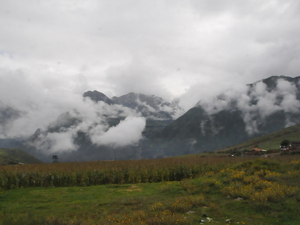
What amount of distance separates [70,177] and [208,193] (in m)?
15.6

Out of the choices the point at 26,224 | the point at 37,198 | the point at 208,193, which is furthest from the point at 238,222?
the point at 37,198

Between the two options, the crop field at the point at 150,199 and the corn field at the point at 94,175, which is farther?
the corn field at the point at 94,175

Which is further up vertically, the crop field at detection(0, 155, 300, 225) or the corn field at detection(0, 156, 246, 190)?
the corn field at detection(0, 156, 246, 190)

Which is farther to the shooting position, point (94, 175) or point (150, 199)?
point (94, 175)

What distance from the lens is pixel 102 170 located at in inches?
1136

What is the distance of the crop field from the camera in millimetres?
12039

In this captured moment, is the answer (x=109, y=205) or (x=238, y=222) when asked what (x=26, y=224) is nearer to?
(x=109, y=205)

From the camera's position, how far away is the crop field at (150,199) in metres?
12.0

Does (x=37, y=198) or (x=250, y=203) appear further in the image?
(x=37, y=198)

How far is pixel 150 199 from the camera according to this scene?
17.3 metres

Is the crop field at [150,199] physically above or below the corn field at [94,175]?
below

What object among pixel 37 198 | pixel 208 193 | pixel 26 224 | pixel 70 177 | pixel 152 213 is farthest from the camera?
pixel 70 177

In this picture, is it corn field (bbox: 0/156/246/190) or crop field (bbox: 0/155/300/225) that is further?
corn field (bbox: 0/156/246/190)

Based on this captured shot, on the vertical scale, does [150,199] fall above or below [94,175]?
below
